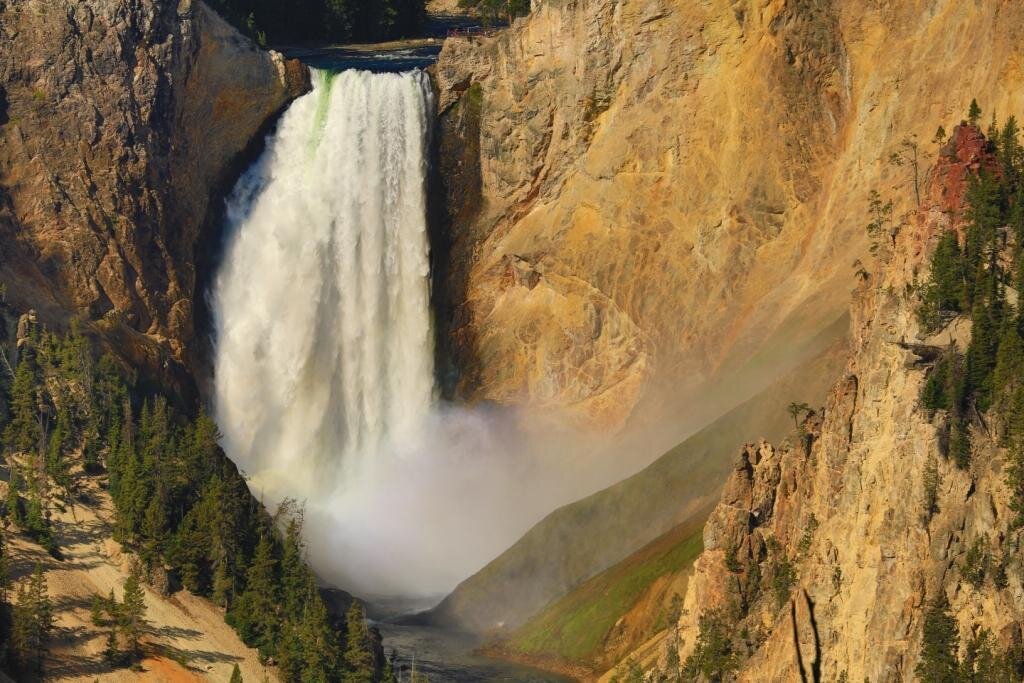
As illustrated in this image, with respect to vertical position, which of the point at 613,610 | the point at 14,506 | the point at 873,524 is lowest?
the point at 873,524

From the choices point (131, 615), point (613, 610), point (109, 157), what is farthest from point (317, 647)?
point (109, 157)

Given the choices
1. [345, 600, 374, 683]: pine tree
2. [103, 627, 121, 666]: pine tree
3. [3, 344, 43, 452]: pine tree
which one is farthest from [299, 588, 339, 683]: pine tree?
[3, 344, 43, 452]: pine tree

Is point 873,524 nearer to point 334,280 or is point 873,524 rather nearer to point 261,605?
point 261,605

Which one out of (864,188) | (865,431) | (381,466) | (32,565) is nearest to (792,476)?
(865,431)

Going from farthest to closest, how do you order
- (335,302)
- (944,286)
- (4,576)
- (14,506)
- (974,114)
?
(335,302) → (14,506) → (4,576) → (974,114) → (944,286)

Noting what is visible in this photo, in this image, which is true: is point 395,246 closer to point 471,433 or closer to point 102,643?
point 471,433

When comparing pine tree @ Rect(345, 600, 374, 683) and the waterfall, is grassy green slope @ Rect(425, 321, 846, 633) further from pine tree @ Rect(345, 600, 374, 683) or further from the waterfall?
the waterfall

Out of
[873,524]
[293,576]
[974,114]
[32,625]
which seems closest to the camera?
[873,524]
